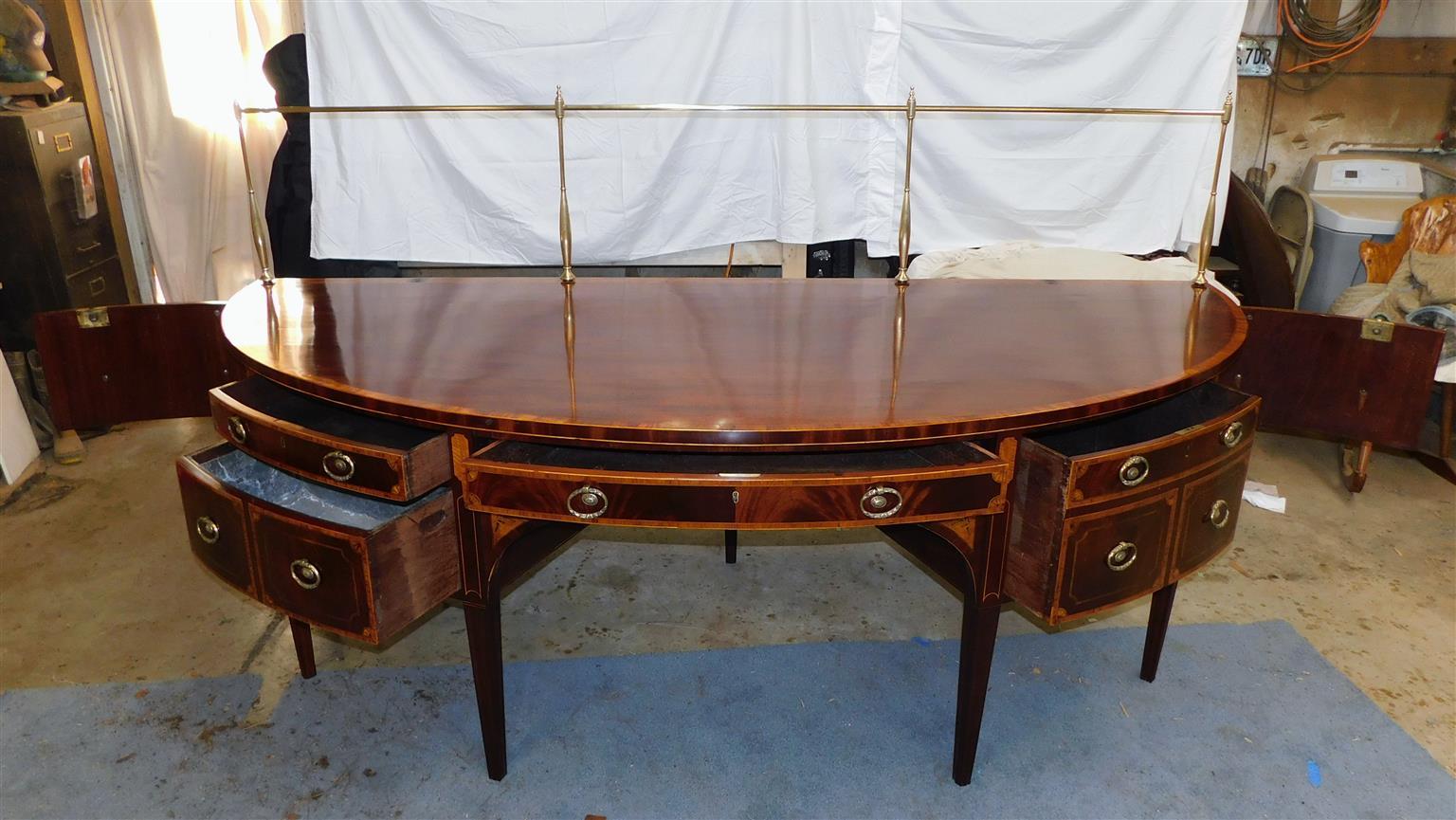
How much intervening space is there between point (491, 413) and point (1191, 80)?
262 cm

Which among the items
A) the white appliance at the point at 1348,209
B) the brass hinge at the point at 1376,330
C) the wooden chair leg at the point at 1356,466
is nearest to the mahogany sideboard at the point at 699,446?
the brass hinge at the point at 1376,330

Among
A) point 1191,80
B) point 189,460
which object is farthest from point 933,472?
point 1191,80

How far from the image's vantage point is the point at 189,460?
172 centimetres

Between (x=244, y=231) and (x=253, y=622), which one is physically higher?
(x=244, y=231)

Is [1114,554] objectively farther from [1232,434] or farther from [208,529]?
[208,529]

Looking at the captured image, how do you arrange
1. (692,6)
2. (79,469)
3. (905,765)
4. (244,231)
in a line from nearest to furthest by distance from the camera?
(905,765) → (692,6) → (79,469) → (244,231)

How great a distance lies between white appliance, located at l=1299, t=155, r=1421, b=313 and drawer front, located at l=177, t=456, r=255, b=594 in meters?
3.52

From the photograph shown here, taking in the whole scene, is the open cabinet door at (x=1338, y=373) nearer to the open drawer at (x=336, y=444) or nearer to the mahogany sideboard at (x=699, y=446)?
the mahogany sideboard at (x=699, y=446)

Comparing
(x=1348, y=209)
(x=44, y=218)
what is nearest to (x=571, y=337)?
(x=44, y=218)

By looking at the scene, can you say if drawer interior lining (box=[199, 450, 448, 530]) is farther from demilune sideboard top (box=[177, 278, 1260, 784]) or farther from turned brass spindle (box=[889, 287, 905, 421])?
turned brass spindle (box=[889, 287, 905, 421])

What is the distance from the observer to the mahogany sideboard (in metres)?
1.48

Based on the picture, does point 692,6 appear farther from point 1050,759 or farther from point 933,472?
point 1050,759

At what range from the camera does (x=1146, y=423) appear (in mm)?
1875

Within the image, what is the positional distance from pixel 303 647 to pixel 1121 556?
1.58 m
